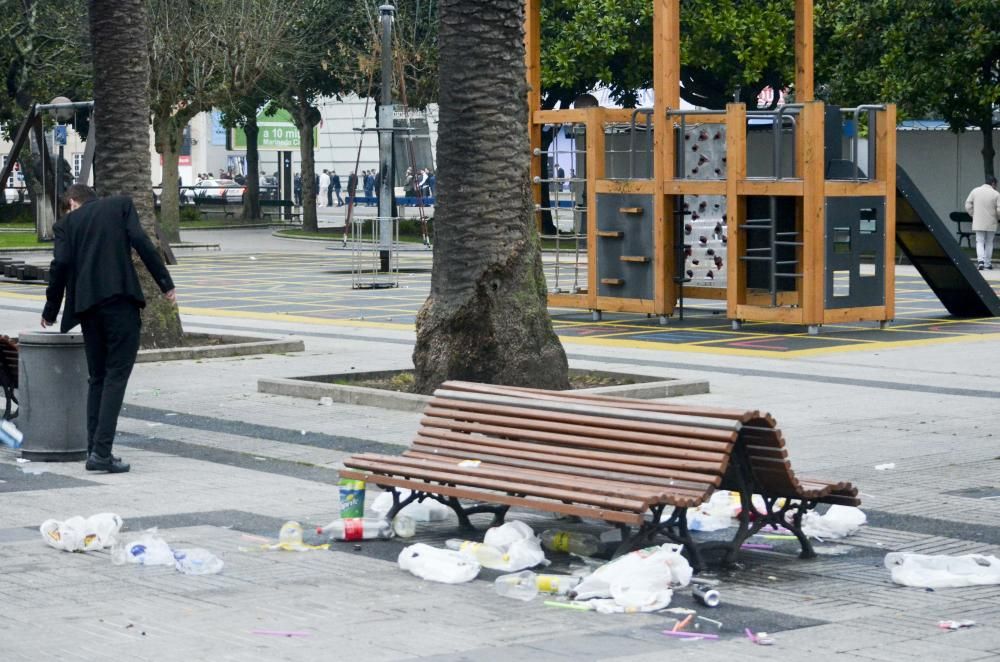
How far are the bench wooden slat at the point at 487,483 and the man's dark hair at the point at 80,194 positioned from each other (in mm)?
3128

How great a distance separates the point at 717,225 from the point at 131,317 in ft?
37.2

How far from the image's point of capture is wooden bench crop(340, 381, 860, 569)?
275 inches

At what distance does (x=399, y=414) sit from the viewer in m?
12.3

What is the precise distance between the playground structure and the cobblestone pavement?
17.0 ft

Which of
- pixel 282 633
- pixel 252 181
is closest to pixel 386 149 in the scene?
pixel 282 633

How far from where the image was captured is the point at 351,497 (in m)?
7.98

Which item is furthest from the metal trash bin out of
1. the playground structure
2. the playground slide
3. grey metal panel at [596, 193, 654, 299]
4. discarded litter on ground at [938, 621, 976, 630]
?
the playground slide

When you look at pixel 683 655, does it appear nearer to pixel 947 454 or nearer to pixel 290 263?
pixel 947 454

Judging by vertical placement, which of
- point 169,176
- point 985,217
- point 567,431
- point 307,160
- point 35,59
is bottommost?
point 567,431

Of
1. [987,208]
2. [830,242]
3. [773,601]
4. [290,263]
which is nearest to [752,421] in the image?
[773,601]

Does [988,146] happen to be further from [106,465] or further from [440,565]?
[440,565]

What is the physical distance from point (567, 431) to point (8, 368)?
5.45m

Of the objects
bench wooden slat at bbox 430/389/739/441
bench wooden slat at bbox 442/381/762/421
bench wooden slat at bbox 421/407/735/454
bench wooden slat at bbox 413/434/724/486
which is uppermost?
bench wooden slat at bbox 442/381/762/421

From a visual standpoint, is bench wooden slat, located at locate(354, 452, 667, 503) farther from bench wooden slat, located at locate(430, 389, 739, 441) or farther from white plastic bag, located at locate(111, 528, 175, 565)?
white plastic bag, located at locate(111, 528, 175, 565)
